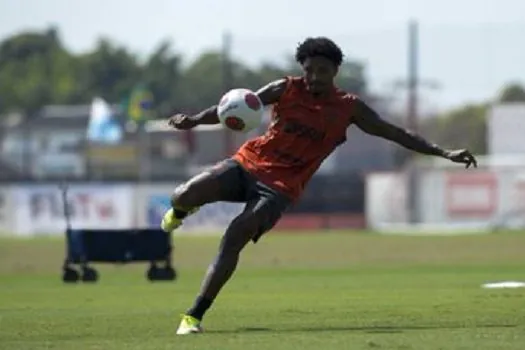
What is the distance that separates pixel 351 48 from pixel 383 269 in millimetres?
44541

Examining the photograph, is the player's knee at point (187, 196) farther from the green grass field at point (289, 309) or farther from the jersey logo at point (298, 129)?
the green grass field at point (289, 309)

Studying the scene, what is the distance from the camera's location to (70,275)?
32.3 metres

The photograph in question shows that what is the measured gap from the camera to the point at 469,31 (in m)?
80.2

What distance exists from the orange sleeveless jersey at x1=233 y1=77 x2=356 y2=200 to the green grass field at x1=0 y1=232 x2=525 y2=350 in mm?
1289

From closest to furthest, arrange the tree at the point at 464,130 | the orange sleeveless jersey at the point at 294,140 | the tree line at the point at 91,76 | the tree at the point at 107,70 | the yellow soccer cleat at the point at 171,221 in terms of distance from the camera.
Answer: the orange sleeveless jersey at the point at 294,140, the yellow soccer cleat at the point at 171,221, the tree at the point at 464,130, the tree line at the point at 91,76, the tree at the point at 107,70

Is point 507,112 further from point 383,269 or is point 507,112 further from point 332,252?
point 383,269

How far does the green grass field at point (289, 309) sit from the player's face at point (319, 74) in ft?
6.64

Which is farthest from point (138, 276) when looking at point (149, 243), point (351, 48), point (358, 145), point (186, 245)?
point (358, 145)

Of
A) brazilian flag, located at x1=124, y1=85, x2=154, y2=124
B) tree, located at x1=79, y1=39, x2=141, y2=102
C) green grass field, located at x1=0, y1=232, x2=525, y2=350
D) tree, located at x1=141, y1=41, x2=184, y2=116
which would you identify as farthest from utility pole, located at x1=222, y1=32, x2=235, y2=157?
tree, located at x1=79, y1=39, x2=141, y2=102

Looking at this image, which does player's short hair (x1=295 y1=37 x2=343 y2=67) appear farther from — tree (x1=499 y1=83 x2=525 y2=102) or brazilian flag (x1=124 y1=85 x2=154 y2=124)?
tree (x1=499 y1=83 x2=525 y2=102)

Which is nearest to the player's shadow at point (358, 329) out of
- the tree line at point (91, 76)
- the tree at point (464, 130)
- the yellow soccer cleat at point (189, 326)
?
the yellow soccer cleat at point (189, 326)

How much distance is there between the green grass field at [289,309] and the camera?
15.1m

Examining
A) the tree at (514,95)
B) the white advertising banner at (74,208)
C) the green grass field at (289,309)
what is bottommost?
the white advertising banner at (74,208)

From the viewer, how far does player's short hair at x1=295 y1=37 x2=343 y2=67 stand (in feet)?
53.7
